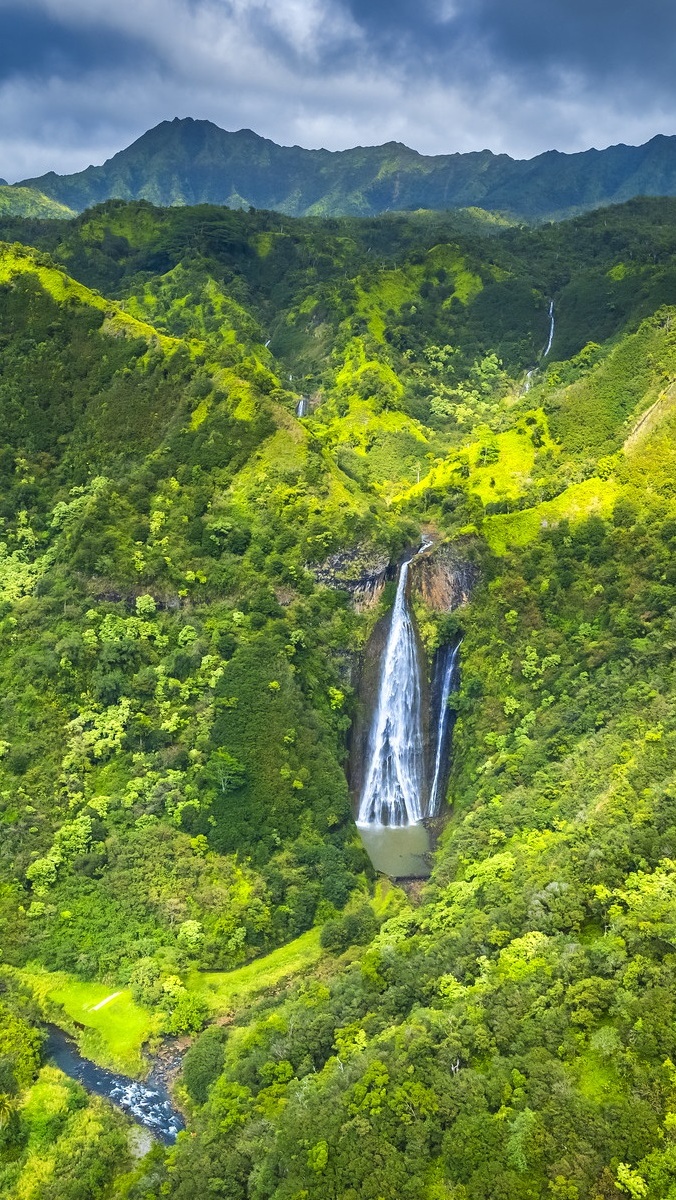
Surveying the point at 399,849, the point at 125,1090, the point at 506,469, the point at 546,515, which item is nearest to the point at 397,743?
the point at 399,849

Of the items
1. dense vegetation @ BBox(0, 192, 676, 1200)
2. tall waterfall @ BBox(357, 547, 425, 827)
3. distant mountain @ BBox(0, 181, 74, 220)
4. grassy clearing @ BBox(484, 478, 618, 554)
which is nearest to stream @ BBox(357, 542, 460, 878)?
tall waterfall @ BBox(357, 547, 425, 827)

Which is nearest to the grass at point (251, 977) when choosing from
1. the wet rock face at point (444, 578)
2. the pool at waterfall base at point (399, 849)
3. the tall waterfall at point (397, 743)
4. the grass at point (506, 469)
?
the pool at waterfall base at point (399, 849)

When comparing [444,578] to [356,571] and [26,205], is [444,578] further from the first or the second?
[26,205]

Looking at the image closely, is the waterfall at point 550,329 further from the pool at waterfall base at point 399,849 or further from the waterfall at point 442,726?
the pool at waterfall base at point 399,849

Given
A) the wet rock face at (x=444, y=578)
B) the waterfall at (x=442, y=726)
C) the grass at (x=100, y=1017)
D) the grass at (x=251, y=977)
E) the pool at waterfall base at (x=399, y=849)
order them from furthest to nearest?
the wet rock face at (x=444, y=578), the waterfall at (x=442, y=726), the pool at waterfall base at (x=399, y=849), the grass at (x=251, y=977), the grass at (x=100, y=1017)

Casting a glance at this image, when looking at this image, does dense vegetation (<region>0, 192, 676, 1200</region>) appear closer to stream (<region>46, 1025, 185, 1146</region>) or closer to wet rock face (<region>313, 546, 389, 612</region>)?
wet rock face (<region>313, 546, 389, 612</region>)

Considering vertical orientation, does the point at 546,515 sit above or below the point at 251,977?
above
